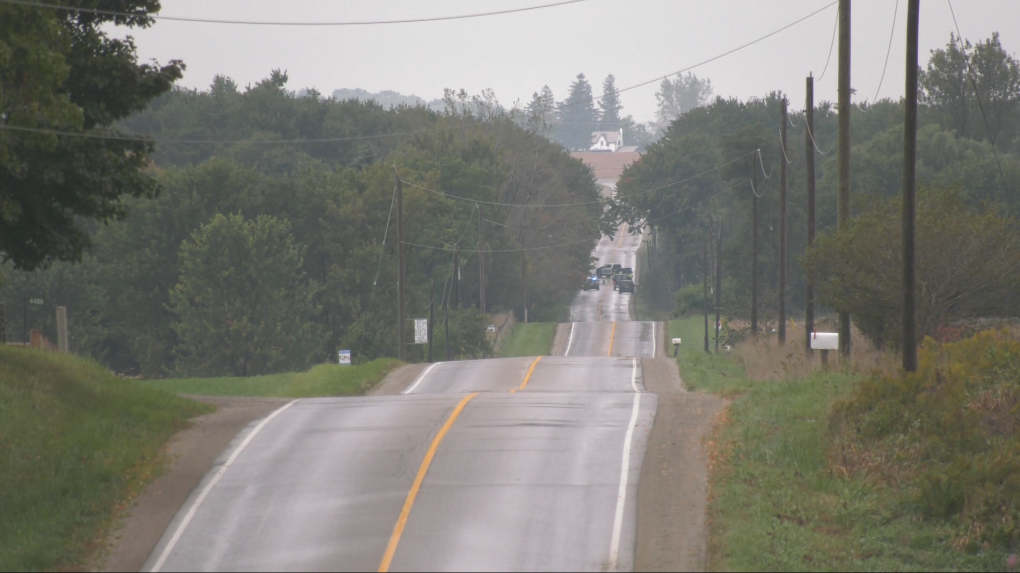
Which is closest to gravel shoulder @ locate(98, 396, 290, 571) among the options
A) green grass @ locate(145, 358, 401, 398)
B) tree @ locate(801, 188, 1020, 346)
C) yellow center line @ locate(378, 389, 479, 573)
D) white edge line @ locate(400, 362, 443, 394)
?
yellow center line @ locate(378, 389, 479, 573)

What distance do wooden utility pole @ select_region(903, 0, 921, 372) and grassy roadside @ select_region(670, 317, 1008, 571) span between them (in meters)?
1.95

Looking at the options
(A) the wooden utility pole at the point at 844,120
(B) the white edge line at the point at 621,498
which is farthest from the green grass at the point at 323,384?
(A) the wooden utility pole at the point at 844,120

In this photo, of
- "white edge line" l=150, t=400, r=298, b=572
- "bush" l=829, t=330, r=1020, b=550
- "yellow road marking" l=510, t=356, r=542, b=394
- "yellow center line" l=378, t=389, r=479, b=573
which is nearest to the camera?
"yellow center line" l=378, t=389, r=479, b=573

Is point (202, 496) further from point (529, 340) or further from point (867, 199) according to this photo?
point (529, 340)

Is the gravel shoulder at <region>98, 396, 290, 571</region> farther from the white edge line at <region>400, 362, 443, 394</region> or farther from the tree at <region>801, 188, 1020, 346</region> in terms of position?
the tree at <region>801, 188, 1020, 346</region>

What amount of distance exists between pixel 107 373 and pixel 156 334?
47.9 metres

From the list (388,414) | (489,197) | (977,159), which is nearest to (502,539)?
(388,414)

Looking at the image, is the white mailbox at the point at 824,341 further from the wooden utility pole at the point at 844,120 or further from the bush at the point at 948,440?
the bush at the point at 948,440

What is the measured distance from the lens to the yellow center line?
11984 millimetres

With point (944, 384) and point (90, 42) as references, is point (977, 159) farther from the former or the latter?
point (90, 42)

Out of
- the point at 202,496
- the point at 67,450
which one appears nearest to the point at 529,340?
the point at 67,450

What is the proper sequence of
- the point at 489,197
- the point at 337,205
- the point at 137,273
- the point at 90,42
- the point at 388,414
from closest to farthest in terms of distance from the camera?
the point at 90,42, the point at 388,414, the point at 137,273, the point at 337,205, the point at 489,197

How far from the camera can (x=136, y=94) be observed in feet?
56.1

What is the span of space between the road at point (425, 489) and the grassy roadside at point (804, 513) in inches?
52.2
